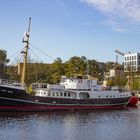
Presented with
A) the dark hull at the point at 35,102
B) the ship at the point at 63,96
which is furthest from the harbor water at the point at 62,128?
the ship at the point at 63,96

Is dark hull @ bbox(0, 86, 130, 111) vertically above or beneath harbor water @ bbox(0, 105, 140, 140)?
above

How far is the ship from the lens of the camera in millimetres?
70312

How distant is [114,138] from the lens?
4447 cm

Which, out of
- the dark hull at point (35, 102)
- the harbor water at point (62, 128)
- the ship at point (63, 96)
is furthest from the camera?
the ship at point (63, 96)

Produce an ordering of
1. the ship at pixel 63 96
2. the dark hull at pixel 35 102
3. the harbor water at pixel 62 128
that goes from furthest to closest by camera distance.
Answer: the ship at pixel 63 96 → the dark hull at pixel 35 102 → the harbor water at pixel 62 128

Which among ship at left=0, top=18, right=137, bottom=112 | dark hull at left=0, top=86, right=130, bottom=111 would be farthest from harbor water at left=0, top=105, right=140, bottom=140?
ship at left=0, top=18, right=137, bottom=112

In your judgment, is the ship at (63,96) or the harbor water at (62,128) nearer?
the harbor water at (62,128)

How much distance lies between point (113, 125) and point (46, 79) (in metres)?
81.2

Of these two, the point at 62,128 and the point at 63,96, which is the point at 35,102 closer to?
the point at 63,96

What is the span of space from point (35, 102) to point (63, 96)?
7.63m

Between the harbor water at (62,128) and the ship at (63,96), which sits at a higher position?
the ship at (63,96)

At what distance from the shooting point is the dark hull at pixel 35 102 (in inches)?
2744

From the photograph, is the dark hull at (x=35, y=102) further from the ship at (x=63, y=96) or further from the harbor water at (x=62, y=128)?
the harbor water at (x=62, y=128)

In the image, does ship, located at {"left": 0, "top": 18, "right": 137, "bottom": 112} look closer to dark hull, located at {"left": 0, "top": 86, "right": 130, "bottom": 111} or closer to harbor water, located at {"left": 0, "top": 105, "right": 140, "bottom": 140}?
dark hull, located at {"left": 0, "top": 86, "right": 130, "bottom": 111}
